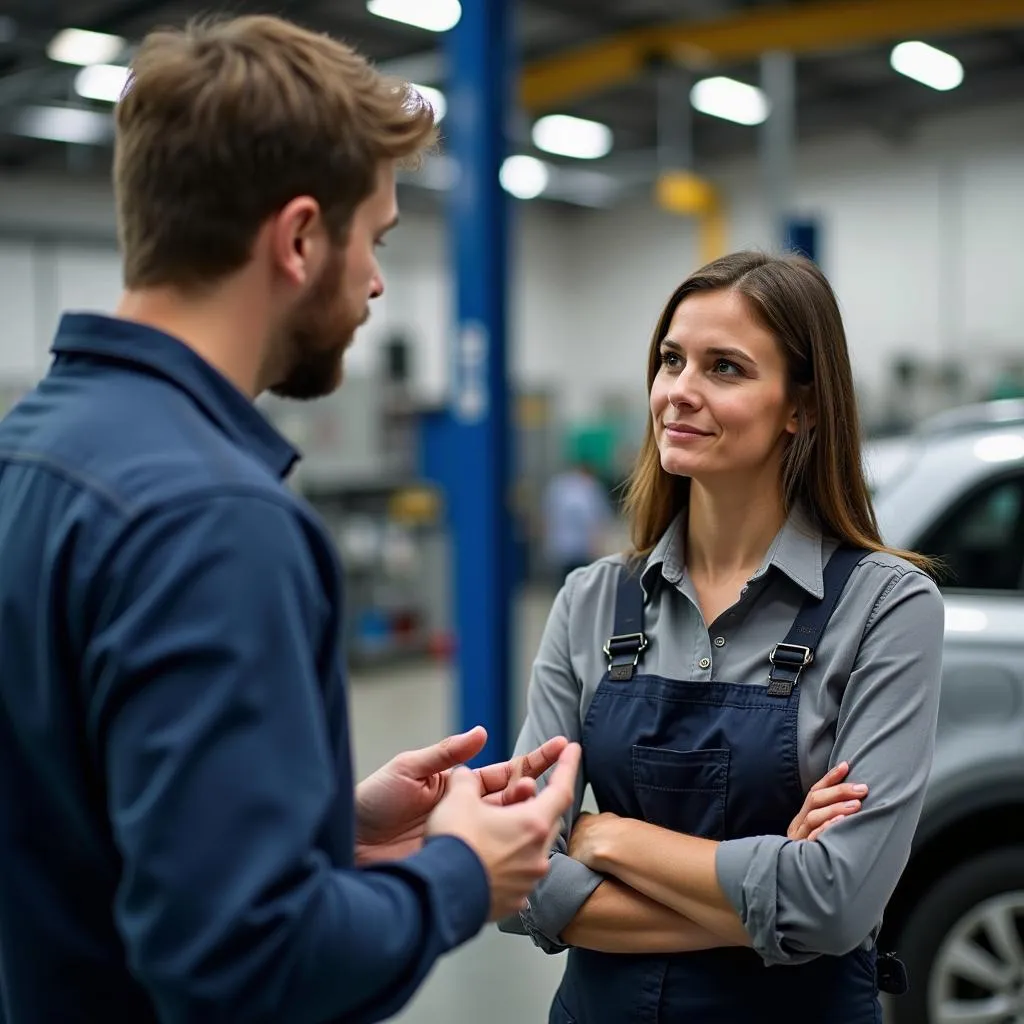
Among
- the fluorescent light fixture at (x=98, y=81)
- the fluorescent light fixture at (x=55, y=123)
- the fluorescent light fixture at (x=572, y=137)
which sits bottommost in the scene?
the fluorescent light fixture at (x=55, y=123)

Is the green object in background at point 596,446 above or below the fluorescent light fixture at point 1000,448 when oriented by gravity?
above

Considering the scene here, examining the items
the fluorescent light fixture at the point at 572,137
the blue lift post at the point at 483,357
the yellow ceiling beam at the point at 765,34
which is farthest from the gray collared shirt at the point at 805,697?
the fluorescent light fixture at the point at 572,137

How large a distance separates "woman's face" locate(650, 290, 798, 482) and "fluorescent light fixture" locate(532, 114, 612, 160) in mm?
12072

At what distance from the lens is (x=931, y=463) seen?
292 centimetres

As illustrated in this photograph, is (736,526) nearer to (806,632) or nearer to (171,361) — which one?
Result: (806,632)

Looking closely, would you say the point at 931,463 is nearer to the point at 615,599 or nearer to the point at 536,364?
the point at 615,599

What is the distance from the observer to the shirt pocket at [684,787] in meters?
1.50

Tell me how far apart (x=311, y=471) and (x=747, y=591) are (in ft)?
25.2

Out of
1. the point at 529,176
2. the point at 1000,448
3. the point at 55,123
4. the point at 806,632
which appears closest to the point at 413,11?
the point at 55,123

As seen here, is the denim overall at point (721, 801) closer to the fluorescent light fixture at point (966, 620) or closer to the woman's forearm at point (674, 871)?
the woman's forearm at point (674, 871)

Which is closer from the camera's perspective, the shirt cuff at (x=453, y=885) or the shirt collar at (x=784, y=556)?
the shirt cuff at (x=453, y=885)

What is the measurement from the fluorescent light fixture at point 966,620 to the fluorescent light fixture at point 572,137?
1121cm

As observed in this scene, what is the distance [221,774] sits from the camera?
0.84 meters

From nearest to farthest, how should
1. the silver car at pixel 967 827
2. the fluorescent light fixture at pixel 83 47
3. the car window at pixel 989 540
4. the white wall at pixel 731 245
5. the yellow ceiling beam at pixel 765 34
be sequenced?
the silver car at pixel 967 827 → the car window at pixel 989 540 → the yellow ceiling beam at pixel 765 34 → the fluorescent light fixture at pixel 83 47 → the white wall at pixel 731 245
